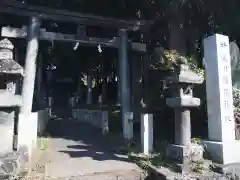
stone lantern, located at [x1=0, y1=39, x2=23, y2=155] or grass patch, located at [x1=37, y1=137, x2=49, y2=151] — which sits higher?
stone lantern, located at [x1=0, y1=39, x2=23, y2=155]

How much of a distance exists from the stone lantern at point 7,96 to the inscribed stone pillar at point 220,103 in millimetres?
5090

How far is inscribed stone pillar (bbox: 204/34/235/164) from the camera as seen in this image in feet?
22.2

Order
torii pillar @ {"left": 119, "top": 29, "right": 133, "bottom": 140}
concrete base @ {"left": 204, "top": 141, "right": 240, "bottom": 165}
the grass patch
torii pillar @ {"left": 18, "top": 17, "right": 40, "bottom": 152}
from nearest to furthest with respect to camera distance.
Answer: concrete base @ {"left": 204, "top": 141, "right": 240, "bottom": 165}, the grass patch, torii pillar @ {"left": 18, "top": 17, "right": 40, "bottom": 152}, torii pillar @ {"left": 119, "top": 29, "right": 133, "bottom": 140}

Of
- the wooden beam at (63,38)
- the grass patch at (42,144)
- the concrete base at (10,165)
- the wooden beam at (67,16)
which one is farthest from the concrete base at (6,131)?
the wooden beam at (67,16)

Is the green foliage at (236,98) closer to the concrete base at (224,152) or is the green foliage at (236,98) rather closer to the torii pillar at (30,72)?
the concrete base at (224,152)

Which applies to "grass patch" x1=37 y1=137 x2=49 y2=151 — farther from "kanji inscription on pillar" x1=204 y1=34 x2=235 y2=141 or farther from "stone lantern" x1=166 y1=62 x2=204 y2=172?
"kanji inscription on pillar" x1=204 y1=34 x2=235 y2=141

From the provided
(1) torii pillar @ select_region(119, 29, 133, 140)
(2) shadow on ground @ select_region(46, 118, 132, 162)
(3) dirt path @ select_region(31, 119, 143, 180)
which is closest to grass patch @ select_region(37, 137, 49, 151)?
(3) dirt path @ select_region(31, 119, 143, 180)

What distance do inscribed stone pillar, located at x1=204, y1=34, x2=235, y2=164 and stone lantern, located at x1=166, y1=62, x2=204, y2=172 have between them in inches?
26.6

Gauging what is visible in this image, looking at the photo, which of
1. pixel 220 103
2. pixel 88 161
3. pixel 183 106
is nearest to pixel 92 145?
pixel 88 161

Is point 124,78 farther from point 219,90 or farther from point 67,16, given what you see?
point 219,90

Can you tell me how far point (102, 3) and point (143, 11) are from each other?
1936mm

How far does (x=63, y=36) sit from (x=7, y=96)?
5.19m

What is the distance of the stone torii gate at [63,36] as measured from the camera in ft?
30.7

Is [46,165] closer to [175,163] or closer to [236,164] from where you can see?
[175,163]
